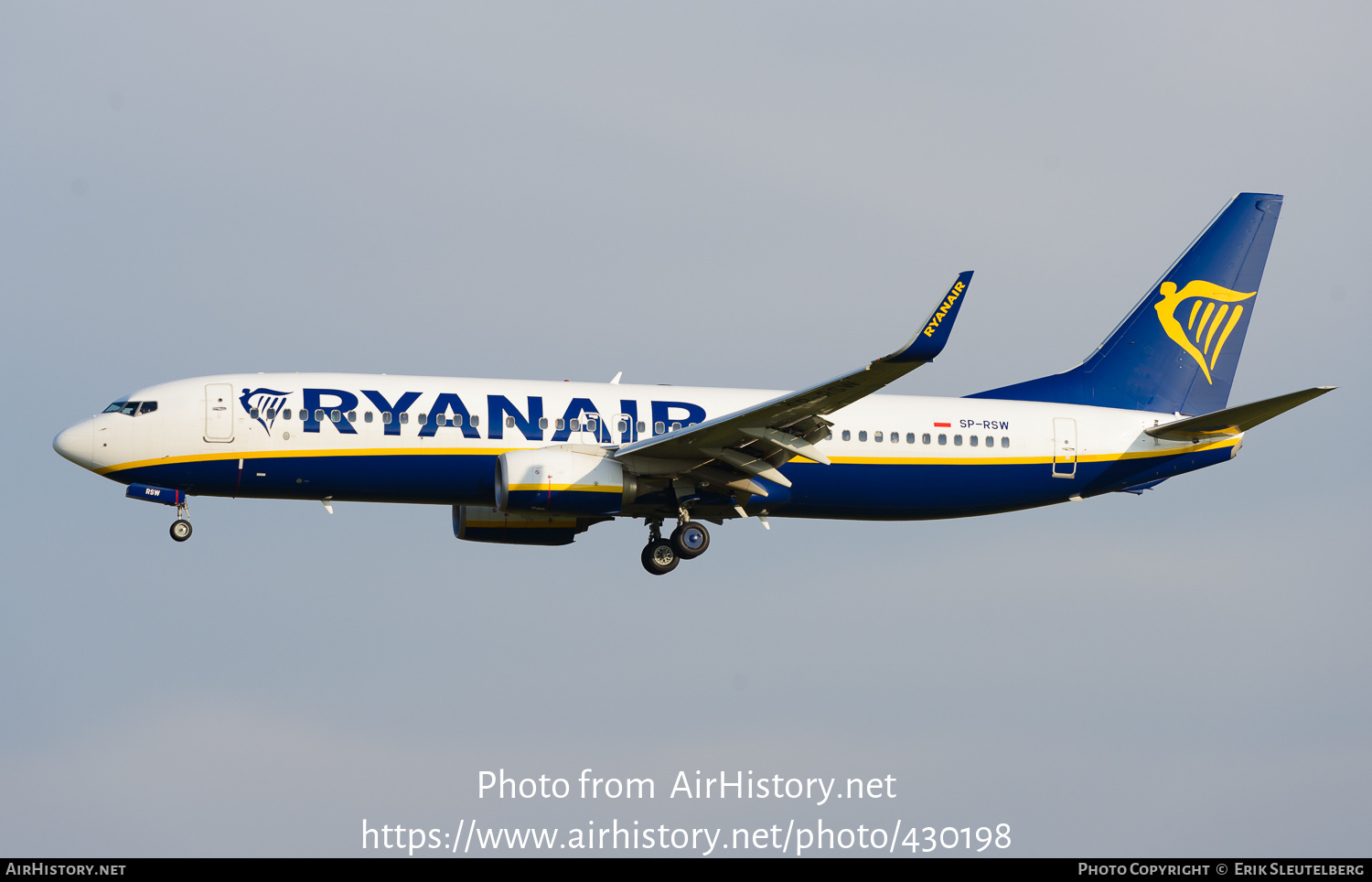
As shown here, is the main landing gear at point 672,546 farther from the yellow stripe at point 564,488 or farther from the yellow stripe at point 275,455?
the yellow stripe at point 275,455

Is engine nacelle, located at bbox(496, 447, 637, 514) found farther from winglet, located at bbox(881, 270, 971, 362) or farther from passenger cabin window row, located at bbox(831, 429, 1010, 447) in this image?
winglet, located at bbox(881, 270, 971, 362)

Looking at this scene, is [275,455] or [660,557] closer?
[275,455]

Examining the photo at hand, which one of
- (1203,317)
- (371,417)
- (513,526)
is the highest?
(1203,317)

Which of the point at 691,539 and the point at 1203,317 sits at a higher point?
the point at 1203,317

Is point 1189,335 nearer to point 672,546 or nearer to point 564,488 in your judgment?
point 672,546

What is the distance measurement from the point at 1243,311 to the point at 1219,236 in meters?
2.33

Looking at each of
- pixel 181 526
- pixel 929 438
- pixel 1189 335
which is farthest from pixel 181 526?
pixel 1189 335

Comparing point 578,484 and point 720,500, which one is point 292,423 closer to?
point 578,484

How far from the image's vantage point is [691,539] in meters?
38.6

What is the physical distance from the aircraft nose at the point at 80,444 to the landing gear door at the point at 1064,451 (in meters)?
24.3

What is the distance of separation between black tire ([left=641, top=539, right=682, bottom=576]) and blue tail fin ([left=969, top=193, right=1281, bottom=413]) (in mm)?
9873

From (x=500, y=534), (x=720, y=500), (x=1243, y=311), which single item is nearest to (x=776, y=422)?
(x=720, y=500)

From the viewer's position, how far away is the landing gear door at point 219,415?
1447 inches

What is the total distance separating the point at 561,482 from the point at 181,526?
9444 mm
